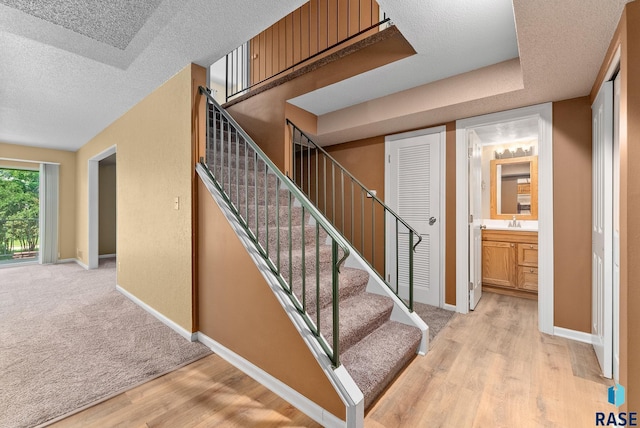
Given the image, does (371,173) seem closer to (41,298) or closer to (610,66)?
(610,66)

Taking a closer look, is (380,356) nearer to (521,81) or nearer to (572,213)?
(572,213)

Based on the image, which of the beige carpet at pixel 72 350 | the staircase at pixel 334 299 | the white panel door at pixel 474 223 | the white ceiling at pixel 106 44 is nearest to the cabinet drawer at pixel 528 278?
the white panel door at pixel 474 223

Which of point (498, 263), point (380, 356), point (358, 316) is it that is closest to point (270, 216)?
point (358, 316)

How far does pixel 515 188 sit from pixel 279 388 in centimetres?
417

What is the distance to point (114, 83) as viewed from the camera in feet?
8.87

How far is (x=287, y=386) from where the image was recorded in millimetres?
1670

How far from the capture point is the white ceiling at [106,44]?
1.74 m

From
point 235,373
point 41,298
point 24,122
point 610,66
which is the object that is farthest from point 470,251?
point 24,122

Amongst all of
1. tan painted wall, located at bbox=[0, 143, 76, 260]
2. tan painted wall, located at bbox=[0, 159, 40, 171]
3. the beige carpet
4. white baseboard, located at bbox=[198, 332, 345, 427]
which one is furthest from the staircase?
tan painted wall, located at bbox=[0, 159, 40, 171]

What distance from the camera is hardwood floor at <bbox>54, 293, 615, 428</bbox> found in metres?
1.51

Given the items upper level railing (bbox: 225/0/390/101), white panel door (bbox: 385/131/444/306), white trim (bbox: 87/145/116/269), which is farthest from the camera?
white trim (bbox: 87/145/116/269)

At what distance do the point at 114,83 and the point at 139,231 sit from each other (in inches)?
60.4

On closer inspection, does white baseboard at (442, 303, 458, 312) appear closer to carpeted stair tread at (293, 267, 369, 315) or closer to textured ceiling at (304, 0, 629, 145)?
carpeted stair tread at (293, 267, 369, 315)

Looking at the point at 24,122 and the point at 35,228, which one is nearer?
the point at 24,122
